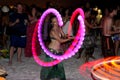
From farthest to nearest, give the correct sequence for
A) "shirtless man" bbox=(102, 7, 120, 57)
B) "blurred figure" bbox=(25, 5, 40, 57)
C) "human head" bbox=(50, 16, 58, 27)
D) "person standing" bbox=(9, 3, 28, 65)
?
"blurred figure" bbox=(25, 5, 40, 57), "person standing" bbox=(9, 3, 28, 65), "shirtless man" bbox=(102, 7, 120, 57), "human head" bbox=(50, 16, 58, 27)

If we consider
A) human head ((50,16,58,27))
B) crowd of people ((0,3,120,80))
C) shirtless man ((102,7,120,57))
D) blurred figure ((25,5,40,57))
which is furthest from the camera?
blurred figure ((25,5,40,57))

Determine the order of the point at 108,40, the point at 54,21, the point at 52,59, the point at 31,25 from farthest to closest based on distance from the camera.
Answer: the point at 31,25 < the point at 108,40 < the point at 52,59 < the point at 54,21

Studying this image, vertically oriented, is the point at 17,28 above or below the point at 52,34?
below

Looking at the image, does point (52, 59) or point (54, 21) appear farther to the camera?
point (52, 59)

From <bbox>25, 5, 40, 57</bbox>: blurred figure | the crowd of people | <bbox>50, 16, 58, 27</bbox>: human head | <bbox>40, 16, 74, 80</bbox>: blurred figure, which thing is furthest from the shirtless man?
<bbox>25, 5, 40, 57</bbox>: blurred figure

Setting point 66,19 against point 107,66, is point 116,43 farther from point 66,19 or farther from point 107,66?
point 107,66

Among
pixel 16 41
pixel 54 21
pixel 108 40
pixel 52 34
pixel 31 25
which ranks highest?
pixel 54 21

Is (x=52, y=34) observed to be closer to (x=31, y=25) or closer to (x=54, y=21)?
(x=54, y=21)

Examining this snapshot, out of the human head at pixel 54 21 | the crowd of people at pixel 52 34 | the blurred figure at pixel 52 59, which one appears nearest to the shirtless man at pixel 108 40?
the crowd of people at pixel 52 34

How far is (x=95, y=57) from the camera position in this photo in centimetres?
1203

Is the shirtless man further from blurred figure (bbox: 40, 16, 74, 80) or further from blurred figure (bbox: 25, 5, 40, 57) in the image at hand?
blurred figure (bbox: 25, 5, 40, 57)

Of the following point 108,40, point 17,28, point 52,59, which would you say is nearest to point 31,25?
point 17,28

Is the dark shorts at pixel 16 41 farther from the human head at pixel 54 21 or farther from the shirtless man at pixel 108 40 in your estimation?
the human head at pixel 54 21

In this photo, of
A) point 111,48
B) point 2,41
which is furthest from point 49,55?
point 2,41
